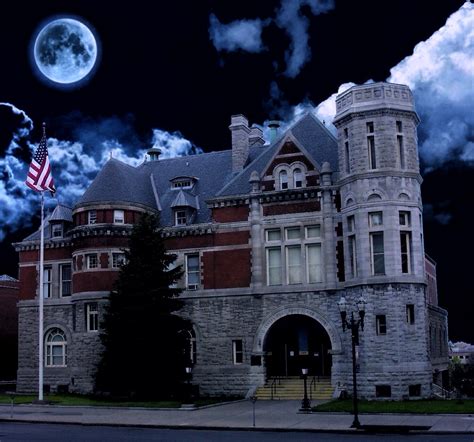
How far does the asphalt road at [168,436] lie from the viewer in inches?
923

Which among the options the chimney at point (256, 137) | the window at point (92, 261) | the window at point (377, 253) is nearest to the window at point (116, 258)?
the window at point (92, 261)

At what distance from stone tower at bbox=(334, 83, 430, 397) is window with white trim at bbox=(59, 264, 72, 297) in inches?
794

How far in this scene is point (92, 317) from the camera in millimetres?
47406

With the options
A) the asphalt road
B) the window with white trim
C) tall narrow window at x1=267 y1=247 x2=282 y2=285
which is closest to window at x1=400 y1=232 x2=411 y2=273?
tall narrow window at x1=267 y1=247 x2=282 y2=285

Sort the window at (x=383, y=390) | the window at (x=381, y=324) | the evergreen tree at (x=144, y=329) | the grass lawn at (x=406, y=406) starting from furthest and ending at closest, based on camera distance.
Result: the evergreen tree at (x=144, y=329), the window at (x=381, y=324), the window at (x=383, y=390), the grass lawn at (x=406, y=406)

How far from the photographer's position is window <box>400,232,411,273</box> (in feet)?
132

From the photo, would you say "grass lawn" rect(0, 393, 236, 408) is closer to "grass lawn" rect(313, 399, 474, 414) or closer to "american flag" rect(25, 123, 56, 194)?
"grass lawn" rect(313, 399, 474, 414)

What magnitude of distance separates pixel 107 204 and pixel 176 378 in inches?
517

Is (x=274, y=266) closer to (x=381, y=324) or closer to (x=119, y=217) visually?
(x=381, y=324)

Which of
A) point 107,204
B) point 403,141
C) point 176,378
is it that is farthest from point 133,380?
point 403,141

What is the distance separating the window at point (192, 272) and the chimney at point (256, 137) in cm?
1036

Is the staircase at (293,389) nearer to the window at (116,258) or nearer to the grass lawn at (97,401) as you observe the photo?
the grass lawn at (97,401)

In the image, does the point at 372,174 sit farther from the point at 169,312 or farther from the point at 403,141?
the point at 169,312

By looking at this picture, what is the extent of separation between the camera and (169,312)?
42094 millimetres
